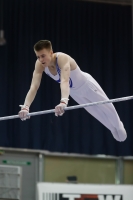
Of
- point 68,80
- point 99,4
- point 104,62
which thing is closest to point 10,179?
point 104,62

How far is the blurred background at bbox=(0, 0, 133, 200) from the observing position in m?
10.5

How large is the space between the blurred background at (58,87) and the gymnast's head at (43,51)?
13.6 ft

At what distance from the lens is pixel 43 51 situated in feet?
19.9

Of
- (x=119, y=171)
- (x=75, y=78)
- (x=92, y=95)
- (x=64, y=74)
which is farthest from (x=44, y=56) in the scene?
(x=119, y=171)

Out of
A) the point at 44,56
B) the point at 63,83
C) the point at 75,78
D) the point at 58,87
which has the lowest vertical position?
the point at 63,83

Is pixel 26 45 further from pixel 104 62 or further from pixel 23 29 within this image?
pixel 104 62

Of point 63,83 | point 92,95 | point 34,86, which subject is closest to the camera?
point 63,83

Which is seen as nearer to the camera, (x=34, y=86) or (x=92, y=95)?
(x=34, y=86)

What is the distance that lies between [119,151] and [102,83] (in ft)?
4.18

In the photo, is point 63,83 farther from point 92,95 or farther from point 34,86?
point 92,95

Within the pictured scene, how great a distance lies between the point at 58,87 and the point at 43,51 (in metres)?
4.80

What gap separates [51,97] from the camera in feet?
35.3

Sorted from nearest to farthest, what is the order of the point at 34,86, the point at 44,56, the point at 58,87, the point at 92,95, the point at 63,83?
the point at 63,83 < the point at 44,56 < the point at 34,86 < the point at 92,95 < the point at 58,87

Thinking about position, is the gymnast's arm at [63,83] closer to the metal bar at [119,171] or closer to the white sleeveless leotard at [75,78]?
the white sleeveless leotard at [75,78]
